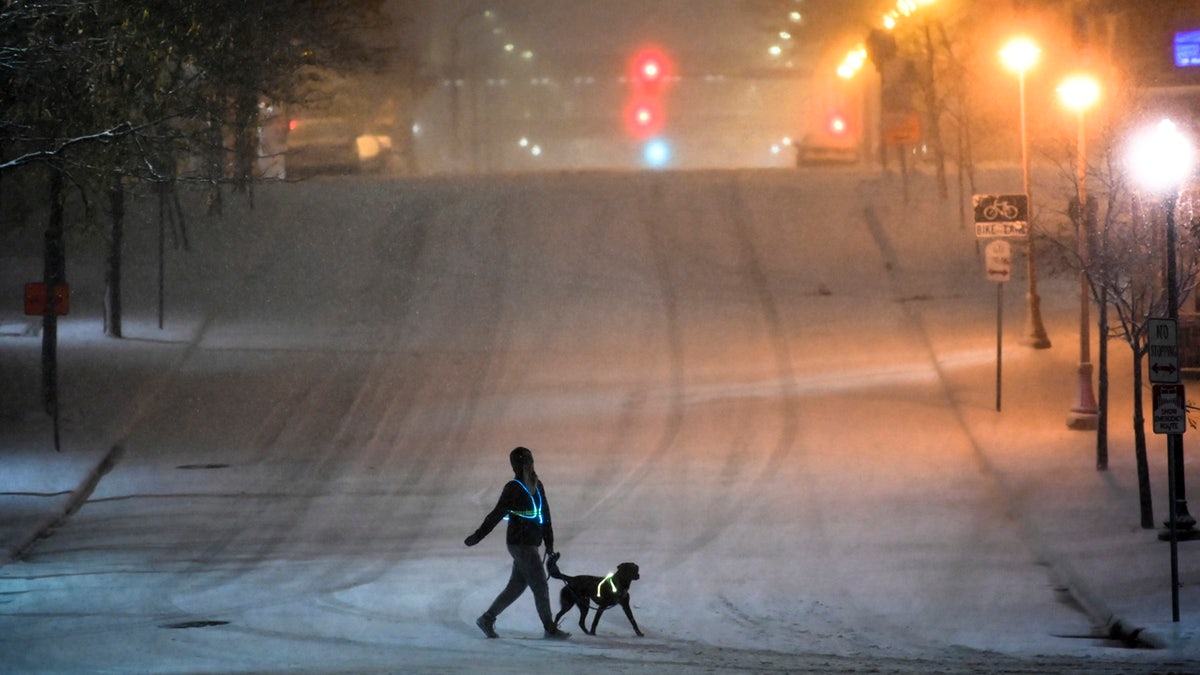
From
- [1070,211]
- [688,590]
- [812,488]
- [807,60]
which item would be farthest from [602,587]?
[807,60]

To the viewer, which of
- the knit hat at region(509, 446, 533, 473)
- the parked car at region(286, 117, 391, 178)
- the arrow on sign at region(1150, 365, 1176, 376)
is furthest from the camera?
the parked car at region(286, 117, 391, 178)

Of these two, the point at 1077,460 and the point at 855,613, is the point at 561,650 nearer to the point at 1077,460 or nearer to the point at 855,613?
the point at 855,613

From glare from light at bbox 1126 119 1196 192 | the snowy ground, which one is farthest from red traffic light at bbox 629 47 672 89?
glare from light at bbox 1126 119 1196 192

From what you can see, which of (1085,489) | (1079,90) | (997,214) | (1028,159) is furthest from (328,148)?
(1085,489)

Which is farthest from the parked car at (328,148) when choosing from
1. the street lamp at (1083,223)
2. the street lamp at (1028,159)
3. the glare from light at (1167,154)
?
the glare from light at (1167,154)

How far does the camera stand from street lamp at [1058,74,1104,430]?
63.1 feet

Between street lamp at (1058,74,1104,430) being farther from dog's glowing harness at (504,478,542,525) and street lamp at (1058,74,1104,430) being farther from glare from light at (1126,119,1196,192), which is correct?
dog's glowing harness at (504,478,542,525)

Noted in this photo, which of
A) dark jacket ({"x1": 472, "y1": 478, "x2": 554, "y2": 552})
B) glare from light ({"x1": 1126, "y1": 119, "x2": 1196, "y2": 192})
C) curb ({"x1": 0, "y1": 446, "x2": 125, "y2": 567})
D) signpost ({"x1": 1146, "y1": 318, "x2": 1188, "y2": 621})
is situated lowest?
curb ({"x1": 0, "y1": 446, "x2": 125, "y2": 567})

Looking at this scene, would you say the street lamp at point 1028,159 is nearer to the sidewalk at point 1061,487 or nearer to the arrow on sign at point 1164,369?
the sidewalk at point 1061,487

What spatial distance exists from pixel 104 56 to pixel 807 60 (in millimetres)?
83326

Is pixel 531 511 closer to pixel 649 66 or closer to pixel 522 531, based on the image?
pixel 522 531

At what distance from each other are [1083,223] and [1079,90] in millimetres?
1882

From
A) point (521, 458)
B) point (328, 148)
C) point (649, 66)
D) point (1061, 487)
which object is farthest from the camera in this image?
point (649, 66)

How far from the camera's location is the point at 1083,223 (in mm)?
19281
